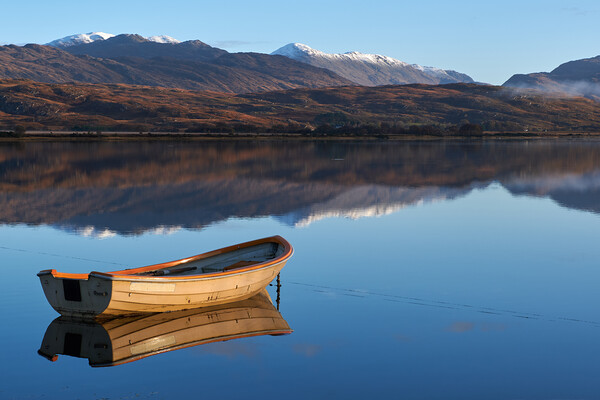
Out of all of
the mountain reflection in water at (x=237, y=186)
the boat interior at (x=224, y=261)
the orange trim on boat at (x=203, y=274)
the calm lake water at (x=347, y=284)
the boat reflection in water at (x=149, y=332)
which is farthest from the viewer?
the mountain reflection in water at (x=237, y=186)

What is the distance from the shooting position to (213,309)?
20.5 metres

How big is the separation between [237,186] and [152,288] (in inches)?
1592

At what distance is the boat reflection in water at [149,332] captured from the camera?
17.3m

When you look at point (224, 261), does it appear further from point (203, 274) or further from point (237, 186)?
point (237, 186)

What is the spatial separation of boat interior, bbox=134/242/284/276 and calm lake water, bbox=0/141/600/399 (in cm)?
134

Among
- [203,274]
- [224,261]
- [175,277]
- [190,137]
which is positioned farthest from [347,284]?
[190,137]

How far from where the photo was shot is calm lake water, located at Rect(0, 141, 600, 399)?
15.7 m

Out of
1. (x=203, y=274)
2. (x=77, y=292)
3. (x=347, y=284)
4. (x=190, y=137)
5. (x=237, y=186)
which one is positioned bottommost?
(x=190, y=137)

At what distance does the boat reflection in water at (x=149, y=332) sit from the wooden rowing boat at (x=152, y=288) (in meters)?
0.34

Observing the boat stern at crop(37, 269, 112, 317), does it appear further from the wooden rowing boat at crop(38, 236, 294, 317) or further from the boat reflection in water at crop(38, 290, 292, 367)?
the boat reflection in water at crop(38, 290, 292, 367)

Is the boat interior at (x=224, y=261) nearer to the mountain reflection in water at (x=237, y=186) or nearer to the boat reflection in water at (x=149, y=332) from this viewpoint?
the boat reflection in water at (x=149, y=332)

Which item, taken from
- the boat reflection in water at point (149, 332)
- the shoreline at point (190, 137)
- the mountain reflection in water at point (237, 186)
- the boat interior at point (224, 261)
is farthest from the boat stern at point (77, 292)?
the shoreline at point (190, 137)

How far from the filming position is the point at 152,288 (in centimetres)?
1850

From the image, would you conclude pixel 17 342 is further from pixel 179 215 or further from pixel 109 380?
pixel 179 215
